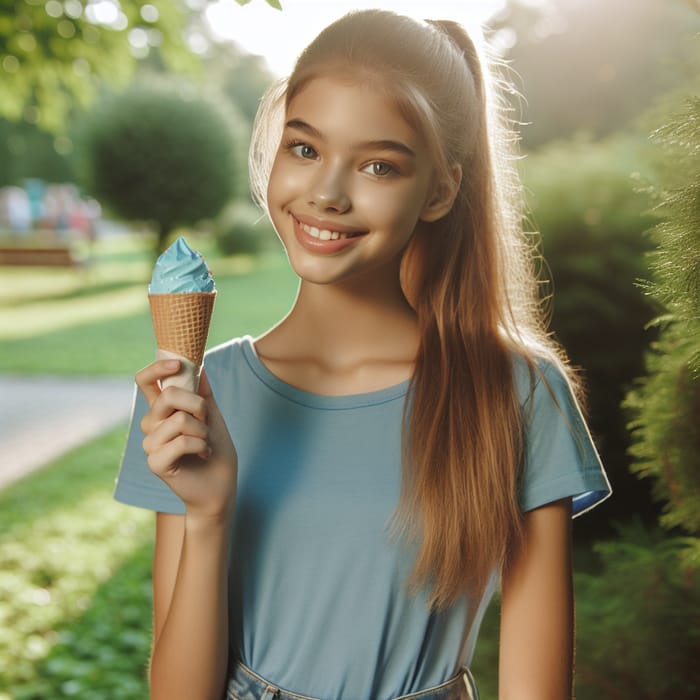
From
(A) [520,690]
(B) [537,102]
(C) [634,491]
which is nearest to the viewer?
(A) [520,690]

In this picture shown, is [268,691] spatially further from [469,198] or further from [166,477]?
[469,198]

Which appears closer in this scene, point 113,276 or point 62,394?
point 62,394

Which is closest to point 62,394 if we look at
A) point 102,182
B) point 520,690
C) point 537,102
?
point 537,102

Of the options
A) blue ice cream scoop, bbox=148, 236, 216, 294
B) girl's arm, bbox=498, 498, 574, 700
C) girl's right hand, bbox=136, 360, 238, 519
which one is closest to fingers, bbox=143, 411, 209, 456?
girl's right hand, bbox=136, 360, 238, 519

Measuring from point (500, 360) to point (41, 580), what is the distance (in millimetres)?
4495

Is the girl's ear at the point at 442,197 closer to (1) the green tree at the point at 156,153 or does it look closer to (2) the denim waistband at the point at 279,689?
(2) the denim waistband at the point at 279,689

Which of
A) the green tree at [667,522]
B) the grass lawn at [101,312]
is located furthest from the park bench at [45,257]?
the green tree at [667,522]

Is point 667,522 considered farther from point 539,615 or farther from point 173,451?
point 173,451

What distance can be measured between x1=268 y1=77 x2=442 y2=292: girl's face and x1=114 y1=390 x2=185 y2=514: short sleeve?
1.53 ft

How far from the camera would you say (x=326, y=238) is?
1.65m

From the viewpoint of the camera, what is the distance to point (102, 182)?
22.2m

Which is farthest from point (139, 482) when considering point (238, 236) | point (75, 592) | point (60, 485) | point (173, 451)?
point (238, 236)

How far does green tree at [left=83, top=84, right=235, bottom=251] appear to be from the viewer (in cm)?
2181

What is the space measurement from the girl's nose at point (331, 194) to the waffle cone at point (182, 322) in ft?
0.84
